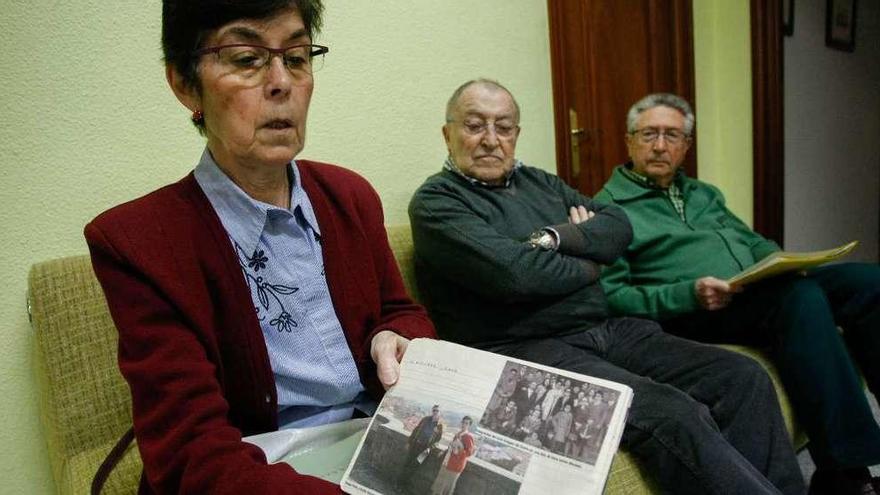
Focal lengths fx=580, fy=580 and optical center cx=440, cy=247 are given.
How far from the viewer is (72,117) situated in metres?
1.11

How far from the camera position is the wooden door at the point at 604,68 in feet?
6.99

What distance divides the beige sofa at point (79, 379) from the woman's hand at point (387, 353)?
44 centimetres

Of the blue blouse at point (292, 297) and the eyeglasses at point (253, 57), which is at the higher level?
the eyeglasses at point (253, 57)

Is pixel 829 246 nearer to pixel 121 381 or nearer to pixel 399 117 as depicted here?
pixel 399 117

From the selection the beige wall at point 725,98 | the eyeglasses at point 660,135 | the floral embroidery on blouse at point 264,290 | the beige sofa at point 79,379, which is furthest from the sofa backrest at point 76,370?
the beige wall at point 725,98

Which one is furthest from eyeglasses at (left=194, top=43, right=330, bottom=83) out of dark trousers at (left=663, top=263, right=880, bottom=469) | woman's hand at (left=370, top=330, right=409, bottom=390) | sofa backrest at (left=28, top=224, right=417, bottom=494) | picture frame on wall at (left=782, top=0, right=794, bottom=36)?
picture frame on wall at (left=782, top=0, right=794, bottom=36)

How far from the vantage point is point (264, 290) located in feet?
2.79

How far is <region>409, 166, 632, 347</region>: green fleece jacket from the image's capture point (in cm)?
128

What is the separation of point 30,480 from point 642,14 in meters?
2.55

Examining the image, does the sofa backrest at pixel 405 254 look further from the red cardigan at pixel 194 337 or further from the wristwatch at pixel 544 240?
the red cardigan at pixel 194 337

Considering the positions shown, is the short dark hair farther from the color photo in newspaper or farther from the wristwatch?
the wristwatch

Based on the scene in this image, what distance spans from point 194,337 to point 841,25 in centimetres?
364

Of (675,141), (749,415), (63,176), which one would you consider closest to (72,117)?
(63,176)

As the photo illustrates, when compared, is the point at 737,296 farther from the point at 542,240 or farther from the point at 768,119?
the point at 768,119
